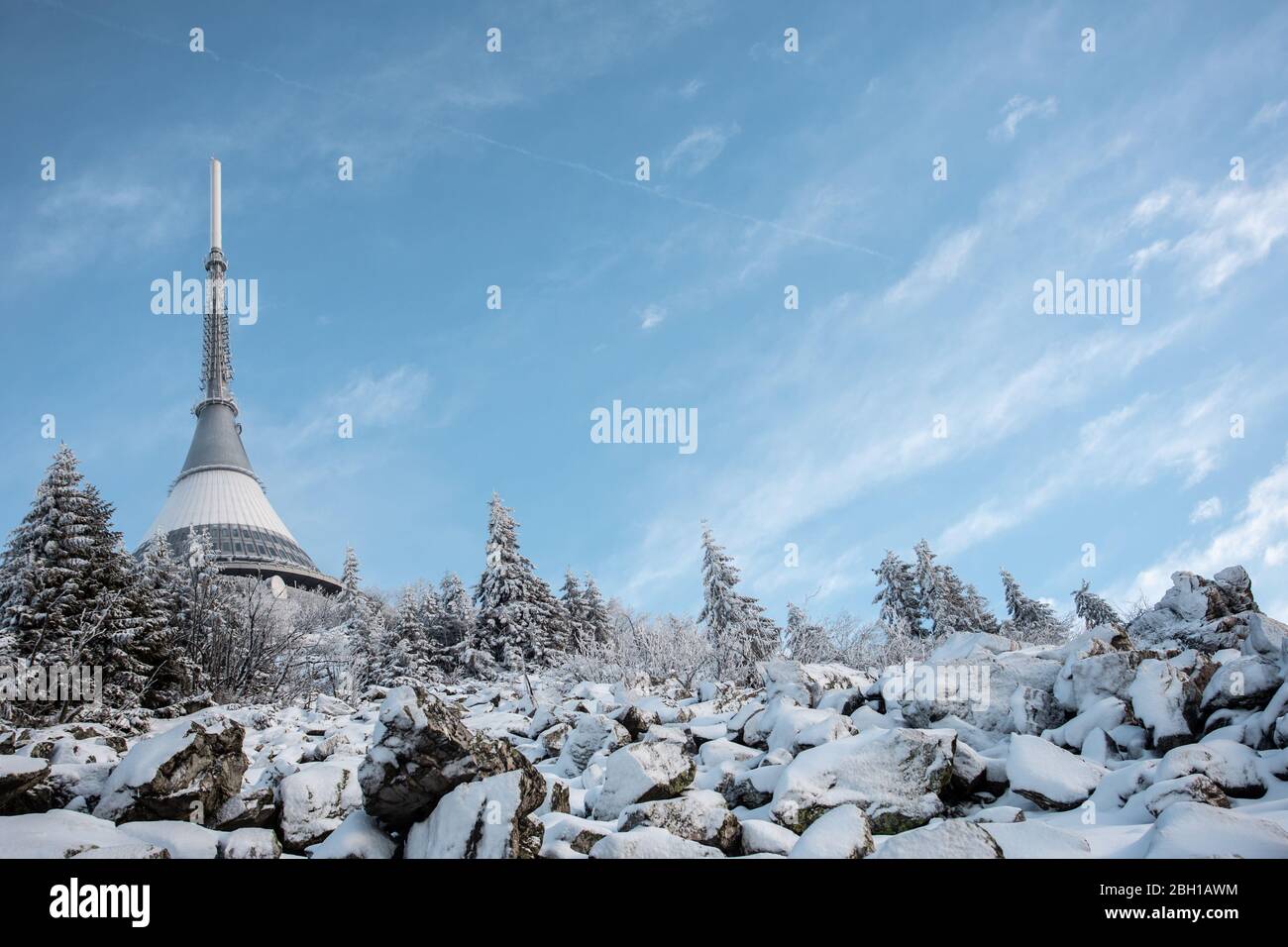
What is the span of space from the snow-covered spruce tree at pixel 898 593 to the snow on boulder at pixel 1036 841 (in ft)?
115

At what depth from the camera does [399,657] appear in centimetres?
2986

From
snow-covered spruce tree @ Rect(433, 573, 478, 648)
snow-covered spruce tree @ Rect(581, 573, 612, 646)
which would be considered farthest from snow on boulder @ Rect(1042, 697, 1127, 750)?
snow-covered spruce tree @ Rect(581, 573, 612, 646)

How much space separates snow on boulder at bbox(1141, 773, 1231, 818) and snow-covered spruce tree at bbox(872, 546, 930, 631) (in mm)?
34061

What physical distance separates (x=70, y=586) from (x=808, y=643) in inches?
785

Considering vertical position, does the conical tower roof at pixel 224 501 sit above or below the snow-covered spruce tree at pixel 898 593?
above

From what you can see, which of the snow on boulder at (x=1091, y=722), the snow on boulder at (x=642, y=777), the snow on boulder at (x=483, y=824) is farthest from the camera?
the snow on boulder at (x=1091, y=722)

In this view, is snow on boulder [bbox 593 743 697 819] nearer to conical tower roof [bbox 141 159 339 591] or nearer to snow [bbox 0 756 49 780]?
snow [bbox 0 756 49 780]

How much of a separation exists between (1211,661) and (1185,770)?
11.0ft

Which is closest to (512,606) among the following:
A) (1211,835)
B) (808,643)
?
(808,643)

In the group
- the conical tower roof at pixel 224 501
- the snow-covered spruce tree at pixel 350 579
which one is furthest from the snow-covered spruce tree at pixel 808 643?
the conical tower roof at pixel 224 501

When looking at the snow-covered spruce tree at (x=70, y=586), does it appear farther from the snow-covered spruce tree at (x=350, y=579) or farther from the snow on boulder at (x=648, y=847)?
the snow-covered spruce tree at (x=350, y=579)

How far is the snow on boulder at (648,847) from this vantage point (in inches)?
204
